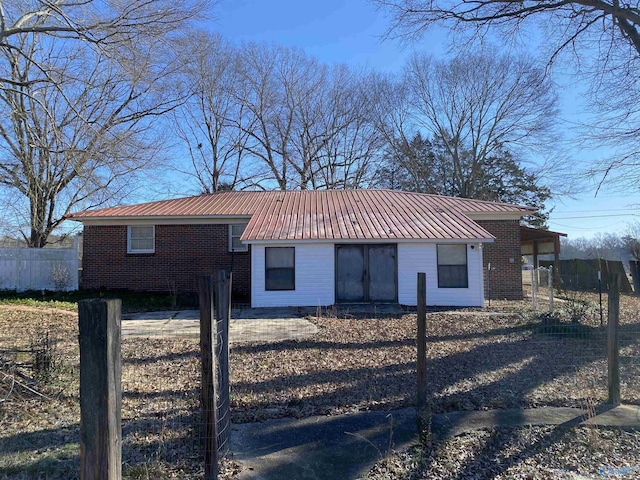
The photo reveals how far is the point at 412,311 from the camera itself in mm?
13211

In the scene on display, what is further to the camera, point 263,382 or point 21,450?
point 263,382

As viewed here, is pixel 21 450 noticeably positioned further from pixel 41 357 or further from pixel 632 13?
pixel 632 13

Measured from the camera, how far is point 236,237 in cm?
1805

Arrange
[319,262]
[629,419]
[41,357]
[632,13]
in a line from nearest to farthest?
[629,419]
[41,357]
[632,13]
[319,262]

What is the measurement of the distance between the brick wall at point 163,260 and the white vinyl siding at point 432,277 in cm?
644

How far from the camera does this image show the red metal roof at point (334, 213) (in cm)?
1470

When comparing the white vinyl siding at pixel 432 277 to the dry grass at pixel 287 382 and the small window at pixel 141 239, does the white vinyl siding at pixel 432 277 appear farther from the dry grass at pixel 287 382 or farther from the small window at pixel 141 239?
the small window at pixel 141 239

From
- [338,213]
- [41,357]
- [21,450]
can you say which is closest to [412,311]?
[338,213]

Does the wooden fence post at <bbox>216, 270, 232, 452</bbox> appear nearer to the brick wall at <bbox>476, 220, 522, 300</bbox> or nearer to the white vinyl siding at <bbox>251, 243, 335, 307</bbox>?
the white vinyl siding at <bbox>251, 243, 335, 307</bbox>

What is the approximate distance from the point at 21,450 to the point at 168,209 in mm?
15228

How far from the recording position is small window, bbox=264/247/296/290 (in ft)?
48.6

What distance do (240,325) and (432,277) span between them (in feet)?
22.5

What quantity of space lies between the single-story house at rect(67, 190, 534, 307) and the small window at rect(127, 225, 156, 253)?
4 cm

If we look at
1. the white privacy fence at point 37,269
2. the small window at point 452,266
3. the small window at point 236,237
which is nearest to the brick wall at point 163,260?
the small window at point 236,237
